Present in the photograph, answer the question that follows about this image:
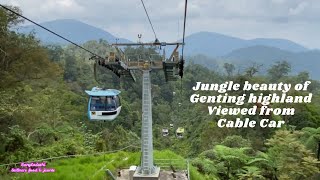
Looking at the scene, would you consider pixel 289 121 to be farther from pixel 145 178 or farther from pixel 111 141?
pixel 145 178

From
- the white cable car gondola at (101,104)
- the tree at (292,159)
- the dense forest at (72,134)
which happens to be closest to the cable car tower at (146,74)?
the dense forest at (72,134)

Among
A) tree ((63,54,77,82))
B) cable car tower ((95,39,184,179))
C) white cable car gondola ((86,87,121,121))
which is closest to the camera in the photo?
cable car tower ((95,39,184,179))

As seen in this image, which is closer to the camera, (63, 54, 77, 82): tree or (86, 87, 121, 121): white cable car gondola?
(86, 87, 121, 121): white cable car gondola

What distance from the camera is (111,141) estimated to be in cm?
2552

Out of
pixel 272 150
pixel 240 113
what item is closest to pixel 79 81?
pixel 240 113

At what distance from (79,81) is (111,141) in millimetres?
31064

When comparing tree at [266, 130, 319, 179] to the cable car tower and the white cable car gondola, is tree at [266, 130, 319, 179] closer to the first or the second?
the cable car tower

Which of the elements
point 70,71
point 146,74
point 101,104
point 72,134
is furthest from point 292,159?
point 70,71

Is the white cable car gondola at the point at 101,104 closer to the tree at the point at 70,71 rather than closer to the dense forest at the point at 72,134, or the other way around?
the dense forest at the point at 72,134

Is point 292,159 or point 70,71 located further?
point 70,71

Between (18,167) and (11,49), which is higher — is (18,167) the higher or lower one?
the lower one

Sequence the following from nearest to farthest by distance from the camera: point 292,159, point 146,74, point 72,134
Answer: point 146,74 < point 292,159 < point 72,134

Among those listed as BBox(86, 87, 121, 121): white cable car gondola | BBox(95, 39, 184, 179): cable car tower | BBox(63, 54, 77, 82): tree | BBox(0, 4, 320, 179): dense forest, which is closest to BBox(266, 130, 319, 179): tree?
BBox(0, 4, 320, 179): dense forest

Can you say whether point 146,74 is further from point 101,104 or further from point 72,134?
point 72,134
